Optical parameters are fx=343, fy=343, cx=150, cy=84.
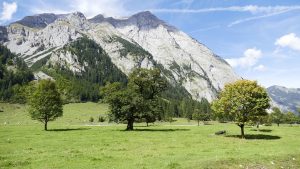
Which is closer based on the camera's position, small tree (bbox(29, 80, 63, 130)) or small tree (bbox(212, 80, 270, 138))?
small tree (bbox(212, 80, 270, 138))

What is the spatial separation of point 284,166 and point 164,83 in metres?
76.7

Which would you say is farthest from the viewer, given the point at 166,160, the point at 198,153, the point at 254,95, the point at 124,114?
the point at 124,114

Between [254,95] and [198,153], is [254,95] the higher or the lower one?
the higher one

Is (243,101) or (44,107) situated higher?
(243,101)

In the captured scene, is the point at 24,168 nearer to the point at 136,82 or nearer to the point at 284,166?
the point at 284,166

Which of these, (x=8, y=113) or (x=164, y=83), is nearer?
(x=164, y=83)

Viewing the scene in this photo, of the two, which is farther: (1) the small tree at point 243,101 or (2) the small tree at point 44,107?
(2) the small tree at point 44,107

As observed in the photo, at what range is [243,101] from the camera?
67375 mm

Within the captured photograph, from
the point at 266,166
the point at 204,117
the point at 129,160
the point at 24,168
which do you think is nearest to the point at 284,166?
the point at 266,166

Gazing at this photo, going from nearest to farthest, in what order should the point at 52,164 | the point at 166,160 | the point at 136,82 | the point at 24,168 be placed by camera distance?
1. the point at 24,168
2. the point at 52,164
3. the point at 166,160
4. the point at 136,82

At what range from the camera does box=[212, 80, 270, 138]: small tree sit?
67.1 metres

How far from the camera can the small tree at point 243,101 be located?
67.1 metres

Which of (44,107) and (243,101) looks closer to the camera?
(243,101)

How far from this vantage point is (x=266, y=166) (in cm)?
3241
